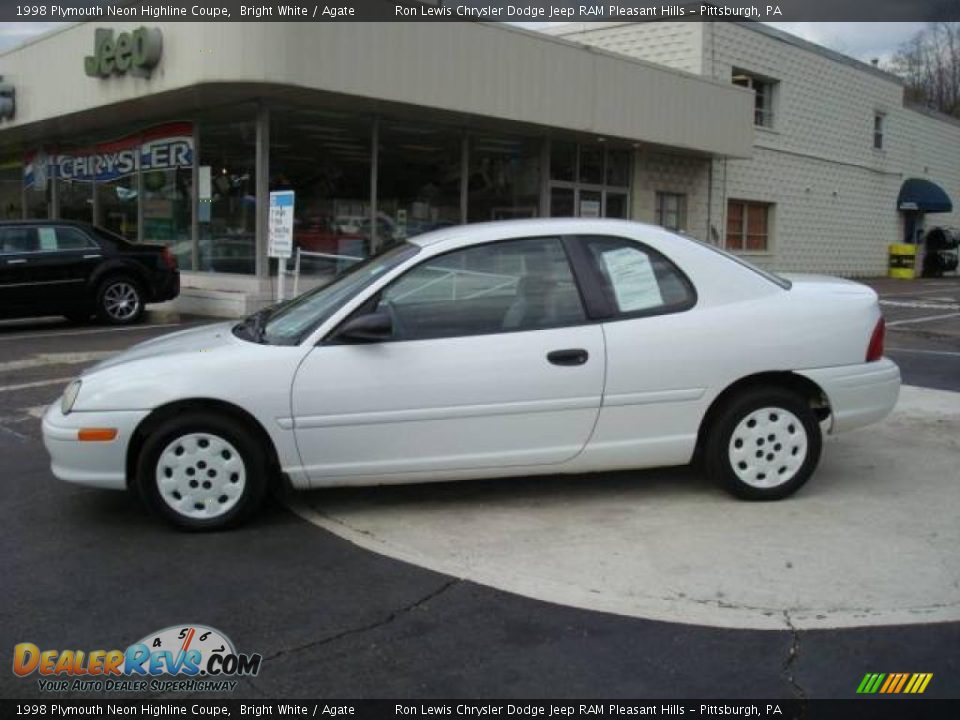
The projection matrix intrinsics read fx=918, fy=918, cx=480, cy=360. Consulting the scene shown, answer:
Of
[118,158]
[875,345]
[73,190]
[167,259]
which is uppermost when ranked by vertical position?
[118,158]

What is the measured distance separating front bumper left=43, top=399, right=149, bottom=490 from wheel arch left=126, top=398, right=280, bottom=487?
0.14 ft

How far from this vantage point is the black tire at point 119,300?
41.2 ft

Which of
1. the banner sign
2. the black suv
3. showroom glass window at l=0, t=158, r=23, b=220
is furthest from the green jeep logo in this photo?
showroom glass window at l=0, t=158, r=23, b=220

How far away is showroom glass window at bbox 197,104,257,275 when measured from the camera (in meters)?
15.0

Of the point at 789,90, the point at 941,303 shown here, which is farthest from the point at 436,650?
the point at 789,90

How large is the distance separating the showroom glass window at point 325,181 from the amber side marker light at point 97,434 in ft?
35.9

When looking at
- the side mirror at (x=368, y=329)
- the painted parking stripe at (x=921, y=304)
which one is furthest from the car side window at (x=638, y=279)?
the painted parking stripe at (x=921, y=304)

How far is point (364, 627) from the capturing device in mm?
3537

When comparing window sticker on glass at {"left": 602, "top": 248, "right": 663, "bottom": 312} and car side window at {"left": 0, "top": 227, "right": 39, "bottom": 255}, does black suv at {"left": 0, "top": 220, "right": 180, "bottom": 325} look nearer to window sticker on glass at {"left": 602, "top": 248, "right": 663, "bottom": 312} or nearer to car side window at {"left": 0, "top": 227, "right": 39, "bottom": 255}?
car side window at {"left": 0, "top": 227, "right": 39, "bottom": 255}

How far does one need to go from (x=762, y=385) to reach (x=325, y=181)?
11927mm

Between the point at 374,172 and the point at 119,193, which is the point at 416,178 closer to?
the point at 374,172

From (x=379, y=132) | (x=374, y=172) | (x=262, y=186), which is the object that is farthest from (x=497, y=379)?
(x=379, y=132)

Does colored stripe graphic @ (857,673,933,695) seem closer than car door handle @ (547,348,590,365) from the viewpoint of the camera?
Yes
